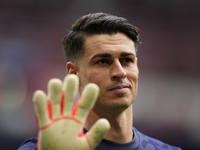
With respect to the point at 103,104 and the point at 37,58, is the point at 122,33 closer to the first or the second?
the point at 103,104

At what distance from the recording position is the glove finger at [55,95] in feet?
2.71

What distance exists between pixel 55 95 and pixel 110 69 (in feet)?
1.78

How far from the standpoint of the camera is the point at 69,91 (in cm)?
85

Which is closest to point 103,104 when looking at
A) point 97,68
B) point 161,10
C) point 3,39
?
point 97,68

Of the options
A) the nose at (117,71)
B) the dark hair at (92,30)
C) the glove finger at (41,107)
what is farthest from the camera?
the dark hair at (92,30)

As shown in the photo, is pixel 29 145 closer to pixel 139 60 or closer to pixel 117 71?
pixel 117 71

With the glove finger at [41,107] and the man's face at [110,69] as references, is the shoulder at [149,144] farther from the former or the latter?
the glove finger at [41,107]

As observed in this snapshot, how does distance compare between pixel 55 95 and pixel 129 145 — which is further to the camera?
pixel 129 145

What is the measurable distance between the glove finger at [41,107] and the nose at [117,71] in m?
0.55

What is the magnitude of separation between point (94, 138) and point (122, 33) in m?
0.87

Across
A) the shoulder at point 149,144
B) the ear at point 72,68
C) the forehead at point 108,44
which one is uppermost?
the forehead at point 108,44

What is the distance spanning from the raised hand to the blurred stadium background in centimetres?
291

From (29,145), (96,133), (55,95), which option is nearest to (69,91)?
(55,95)

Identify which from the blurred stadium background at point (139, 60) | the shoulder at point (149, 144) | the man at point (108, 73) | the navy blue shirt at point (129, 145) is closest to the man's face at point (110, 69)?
→ the man at point (108, 73)
